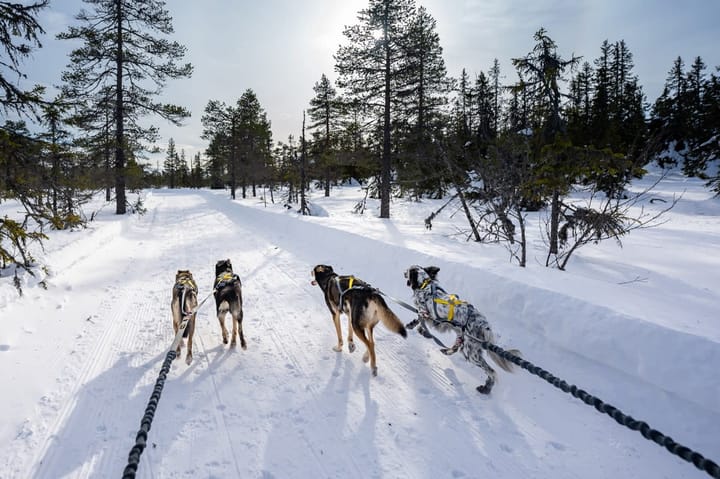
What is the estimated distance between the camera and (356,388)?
3857 millimetres

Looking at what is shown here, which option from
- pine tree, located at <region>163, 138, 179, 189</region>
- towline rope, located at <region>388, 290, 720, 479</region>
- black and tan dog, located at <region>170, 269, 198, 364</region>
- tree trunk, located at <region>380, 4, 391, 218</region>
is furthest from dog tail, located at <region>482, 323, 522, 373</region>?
pine tree, located at <region>163, 138, 179, 189</region>

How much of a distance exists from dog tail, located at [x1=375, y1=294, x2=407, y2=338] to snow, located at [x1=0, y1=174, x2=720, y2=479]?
0.63 meters

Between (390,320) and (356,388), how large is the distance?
0.87m

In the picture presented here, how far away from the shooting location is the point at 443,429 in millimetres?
3182

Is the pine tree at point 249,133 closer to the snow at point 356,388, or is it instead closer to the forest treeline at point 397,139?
the forest treeline at point 397,139

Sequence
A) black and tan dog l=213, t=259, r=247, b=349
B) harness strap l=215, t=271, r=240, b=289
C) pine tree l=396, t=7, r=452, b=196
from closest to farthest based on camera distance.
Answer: black and tan dog l=213, t=259, r=247, b=349, harness strap l=215, t=271, r=240, b=289, pine tree l=396, t=7, r=452, b=196

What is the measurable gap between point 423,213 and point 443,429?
18712 mm

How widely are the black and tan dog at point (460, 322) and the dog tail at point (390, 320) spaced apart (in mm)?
614

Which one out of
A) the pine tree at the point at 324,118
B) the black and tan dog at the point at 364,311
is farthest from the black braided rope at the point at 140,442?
the pine tree at the point at 324,118

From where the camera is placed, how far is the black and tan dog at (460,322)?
146 inches

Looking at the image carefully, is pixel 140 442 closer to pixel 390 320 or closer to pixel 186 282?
pixel 390 320

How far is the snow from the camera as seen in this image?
2822 millimetres

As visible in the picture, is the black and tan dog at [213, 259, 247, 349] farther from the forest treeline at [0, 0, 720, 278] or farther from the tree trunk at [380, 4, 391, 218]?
the tree trunk at [380, 4, 391, 218]

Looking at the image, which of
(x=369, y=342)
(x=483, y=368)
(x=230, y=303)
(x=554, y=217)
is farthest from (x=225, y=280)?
(x=554, y=217)
